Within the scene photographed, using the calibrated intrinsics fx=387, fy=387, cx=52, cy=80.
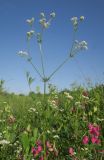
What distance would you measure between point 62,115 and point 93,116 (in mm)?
507

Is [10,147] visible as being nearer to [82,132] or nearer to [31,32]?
[82,132]

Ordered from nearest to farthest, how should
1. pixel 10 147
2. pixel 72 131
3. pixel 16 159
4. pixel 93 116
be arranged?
1. pixel 16 159
2. pixel 10 147
3. pixel 72 131
4. pixel 93 116

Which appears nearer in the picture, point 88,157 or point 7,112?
point 88,157

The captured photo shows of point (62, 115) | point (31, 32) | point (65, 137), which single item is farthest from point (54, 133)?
point (31, 32)

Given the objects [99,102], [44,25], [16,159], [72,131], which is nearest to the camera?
[16,159]

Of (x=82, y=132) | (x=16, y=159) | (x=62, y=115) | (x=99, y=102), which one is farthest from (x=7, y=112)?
(x=16, y=159)

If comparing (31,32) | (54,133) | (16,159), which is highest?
(31,32)

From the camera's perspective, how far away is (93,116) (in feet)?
19.6

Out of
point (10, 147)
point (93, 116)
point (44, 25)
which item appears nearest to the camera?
point (10, 147)

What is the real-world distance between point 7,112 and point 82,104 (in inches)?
55.5

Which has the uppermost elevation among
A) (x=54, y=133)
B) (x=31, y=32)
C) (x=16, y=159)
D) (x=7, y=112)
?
(x=31, y=32)

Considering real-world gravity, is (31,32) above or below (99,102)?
above

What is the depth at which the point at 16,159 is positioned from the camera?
4242mm

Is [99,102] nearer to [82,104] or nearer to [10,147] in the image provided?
[82,104]
